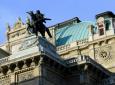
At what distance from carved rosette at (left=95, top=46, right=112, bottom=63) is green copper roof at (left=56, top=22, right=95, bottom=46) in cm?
497

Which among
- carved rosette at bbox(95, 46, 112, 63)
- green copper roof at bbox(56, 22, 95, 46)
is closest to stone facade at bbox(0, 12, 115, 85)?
carved rosette at bbox(95, 46, 112, 63)

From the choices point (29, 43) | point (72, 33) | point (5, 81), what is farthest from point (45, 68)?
point (72, 33)

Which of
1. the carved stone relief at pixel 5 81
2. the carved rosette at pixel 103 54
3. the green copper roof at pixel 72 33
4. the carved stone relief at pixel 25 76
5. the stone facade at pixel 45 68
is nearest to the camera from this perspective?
the stone facade at pixel 45 68

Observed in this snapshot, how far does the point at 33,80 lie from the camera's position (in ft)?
169

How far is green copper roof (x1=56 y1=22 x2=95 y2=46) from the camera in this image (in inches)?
2754

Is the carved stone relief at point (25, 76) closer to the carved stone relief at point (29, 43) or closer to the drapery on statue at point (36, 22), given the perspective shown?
the carved stone relief at point (29, 43)

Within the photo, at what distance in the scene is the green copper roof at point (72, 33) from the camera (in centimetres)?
6996

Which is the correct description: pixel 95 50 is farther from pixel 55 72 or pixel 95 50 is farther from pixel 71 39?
pixel 55 72

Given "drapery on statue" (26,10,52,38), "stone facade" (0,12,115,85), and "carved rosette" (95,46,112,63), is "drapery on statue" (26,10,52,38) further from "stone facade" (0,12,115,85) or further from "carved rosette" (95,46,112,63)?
"carved rosette" (95,46,112,63)

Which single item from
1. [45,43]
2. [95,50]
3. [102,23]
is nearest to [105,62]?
[95,50]

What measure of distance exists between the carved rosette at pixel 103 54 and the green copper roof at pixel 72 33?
16.3ft

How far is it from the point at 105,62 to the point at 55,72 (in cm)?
1154

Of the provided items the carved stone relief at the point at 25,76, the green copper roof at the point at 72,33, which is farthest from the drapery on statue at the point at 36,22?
the green copper roof at the point at 72,33

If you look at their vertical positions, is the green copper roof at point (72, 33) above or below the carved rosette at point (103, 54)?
above
